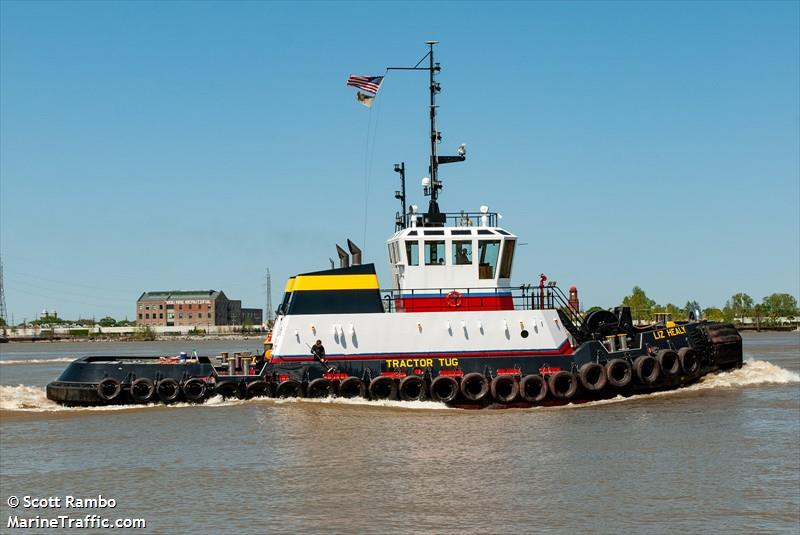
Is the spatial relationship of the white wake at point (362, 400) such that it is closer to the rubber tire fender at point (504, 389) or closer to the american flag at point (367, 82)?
the rubber tire fender at point (504, 389)

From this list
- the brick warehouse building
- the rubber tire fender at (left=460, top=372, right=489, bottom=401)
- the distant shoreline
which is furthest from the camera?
the brick warehouse building

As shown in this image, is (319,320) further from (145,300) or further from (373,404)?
(145,300)

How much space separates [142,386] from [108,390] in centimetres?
80

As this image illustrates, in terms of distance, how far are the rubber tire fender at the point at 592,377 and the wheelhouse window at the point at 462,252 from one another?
377 centimetres

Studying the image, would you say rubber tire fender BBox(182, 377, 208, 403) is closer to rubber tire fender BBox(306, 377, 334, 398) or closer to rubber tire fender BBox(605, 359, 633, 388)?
rubber tire fender BBox(306, 377, 334, 398)

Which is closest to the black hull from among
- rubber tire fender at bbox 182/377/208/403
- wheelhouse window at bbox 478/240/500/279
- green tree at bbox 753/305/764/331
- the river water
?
rubber tire fender at bbox 182/377/208/403

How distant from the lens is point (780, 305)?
145 metres

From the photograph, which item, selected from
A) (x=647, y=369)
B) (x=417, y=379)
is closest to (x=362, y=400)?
(x=417, y=379)

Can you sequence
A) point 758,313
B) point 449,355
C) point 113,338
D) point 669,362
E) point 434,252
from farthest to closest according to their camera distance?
1. point 758,313
2. point 113,338
3. point 669,362
4. point 434,252
5. point 449,355

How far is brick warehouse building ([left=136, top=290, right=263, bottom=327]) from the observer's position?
A: 14475 centimetres

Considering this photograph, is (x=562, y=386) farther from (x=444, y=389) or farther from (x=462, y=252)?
(x=462, y=252)

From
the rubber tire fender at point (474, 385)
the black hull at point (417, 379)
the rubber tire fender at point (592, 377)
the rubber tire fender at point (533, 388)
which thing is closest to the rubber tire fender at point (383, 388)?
the black hull at point (417, 379)

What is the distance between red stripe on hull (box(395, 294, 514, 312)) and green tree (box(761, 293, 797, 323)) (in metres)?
136

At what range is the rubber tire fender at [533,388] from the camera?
19317 mm
